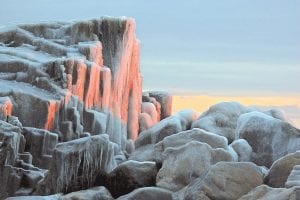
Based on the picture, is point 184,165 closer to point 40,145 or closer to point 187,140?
point 187,140

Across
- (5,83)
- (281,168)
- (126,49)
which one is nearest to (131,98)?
(126,49)

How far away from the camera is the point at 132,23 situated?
33969mm

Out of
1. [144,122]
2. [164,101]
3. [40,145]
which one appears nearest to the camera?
[40,145]

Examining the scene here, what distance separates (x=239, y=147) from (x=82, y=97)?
727cm

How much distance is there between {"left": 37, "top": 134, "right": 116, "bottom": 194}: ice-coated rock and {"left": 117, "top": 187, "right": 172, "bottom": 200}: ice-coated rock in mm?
2278

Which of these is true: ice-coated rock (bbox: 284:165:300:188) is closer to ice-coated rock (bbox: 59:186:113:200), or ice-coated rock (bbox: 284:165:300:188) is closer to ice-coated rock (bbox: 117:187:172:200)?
ice-coated rock (bbox: 117:187:172:200)

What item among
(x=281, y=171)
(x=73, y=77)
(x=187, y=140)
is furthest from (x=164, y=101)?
(x=281, y=171)

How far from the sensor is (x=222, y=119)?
118 feet

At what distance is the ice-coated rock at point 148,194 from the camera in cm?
1916

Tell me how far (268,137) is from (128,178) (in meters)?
11.1

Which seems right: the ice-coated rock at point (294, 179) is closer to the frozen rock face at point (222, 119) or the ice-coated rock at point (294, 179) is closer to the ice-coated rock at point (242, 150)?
the ice-coated rock at point (242, 150)

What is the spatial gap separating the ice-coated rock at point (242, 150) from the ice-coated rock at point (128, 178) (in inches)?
301

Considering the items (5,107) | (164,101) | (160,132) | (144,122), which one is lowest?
(144,122)

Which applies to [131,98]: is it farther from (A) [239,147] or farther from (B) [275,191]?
(B) [275,191]
